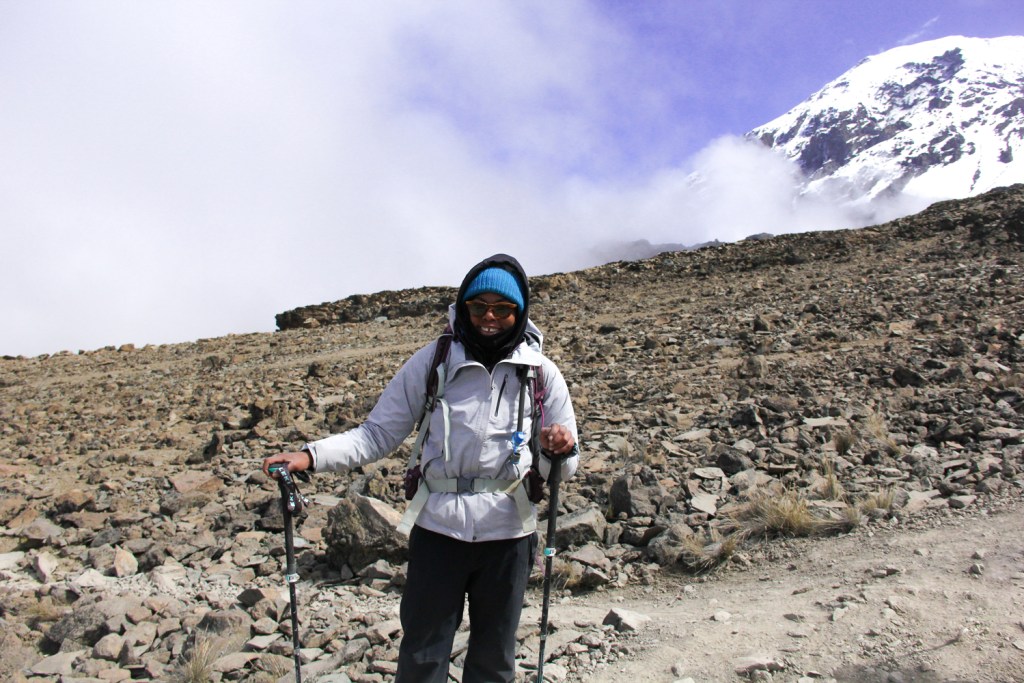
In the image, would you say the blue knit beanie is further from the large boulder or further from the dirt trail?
the large boulder

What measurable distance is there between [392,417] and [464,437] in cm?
34

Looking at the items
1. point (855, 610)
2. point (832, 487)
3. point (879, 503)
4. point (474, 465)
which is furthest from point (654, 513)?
point (474, 465)

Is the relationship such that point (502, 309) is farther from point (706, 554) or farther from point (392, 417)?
point (706, 554)

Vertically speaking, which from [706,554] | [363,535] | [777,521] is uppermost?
[363,535]

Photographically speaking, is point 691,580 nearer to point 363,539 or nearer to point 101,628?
point 363,539

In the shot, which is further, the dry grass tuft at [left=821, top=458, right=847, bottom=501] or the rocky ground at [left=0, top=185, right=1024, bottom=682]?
the dry grass tuft at [left=821, top=458, right=847, bottom=501]

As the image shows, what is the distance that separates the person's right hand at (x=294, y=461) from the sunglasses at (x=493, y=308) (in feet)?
2.75

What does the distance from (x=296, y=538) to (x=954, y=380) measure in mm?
7026

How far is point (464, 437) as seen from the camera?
2758 mm

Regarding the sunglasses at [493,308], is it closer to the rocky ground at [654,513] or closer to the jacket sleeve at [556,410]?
the jacket sleeve at [556,410]

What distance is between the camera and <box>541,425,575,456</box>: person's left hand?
2.79 metres

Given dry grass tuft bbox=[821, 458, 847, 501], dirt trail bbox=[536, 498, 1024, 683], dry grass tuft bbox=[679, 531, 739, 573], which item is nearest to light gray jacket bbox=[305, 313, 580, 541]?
dirt trail bbox=[536, 498, 1024, 683]

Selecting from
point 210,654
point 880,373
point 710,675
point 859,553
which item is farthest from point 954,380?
point 210,654

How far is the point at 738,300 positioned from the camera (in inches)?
581
